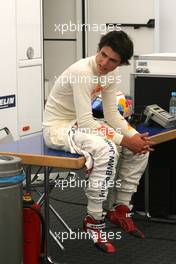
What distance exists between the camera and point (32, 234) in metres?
3.48

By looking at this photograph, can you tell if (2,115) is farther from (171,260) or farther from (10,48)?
(171,260)

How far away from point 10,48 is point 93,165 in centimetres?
222

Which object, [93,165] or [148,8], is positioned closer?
[93,165]

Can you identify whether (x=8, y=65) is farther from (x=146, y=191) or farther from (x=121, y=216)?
(x=121, y=216)

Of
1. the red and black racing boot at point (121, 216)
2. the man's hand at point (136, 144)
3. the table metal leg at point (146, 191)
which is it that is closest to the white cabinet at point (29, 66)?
the table metal leg at point (146, 191)

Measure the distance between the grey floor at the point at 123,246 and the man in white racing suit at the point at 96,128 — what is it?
0.20 meters

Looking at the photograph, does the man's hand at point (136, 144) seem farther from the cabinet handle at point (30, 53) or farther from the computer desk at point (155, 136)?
the cabinet handle at point (30, 53)

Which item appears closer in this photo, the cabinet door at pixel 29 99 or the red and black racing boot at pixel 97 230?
the red and black racing boot at pixel 97 230

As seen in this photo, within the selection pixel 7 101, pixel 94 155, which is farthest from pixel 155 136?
pixel 7 101

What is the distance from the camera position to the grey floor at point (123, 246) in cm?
388

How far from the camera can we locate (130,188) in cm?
396

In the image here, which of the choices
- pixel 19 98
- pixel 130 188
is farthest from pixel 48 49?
pixel 130 188

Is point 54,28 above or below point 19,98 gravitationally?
above

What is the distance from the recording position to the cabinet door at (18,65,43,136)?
5.58 meters
